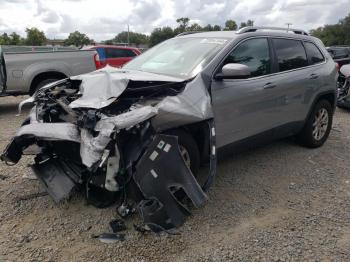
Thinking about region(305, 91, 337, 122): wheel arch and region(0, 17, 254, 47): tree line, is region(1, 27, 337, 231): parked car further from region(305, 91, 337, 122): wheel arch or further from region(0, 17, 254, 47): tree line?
region(0, 17, 254, 47): tree line

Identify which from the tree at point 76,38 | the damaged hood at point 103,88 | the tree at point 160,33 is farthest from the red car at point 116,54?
the tree at point 160,33

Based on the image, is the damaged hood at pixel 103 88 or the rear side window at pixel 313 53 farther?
the rear side window at pixel 313 53

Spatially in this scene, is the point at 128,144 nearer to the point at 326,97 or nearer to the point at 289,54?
the point at 289,54

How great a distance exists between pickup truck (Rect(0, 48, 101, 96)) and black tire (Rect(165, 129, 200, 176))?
6089 millimetres

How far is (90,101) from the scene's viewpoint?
336 centimetres

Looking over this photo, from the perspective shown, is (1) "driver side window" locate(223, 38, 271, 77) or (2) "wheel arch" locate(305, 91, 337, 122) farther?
(2) "wheel arch" locate(305, 91, 337, 122)

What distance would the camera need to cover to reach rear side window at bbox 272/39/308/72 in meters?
4.75

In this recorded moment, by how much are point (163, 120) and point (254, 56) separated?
1.77 m

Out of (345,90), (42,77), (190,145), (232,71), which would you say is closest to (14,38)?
(42,77)

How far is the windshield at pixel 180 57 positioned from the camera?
157 inches

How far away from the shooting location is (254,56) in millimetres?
4406

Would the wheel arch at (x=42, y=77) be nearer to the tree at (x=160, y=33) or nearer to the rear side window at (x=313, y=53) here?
the rear side window at (x=313, y=53)

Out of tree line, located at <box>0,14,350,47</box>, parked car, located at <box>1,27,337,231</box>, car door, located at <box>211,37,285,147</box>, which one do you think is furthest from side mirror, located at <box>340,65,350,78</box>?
tree line, located at <box>0,14,350,47</box>

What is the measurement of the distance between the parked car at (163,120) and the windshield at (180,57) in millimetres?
19
